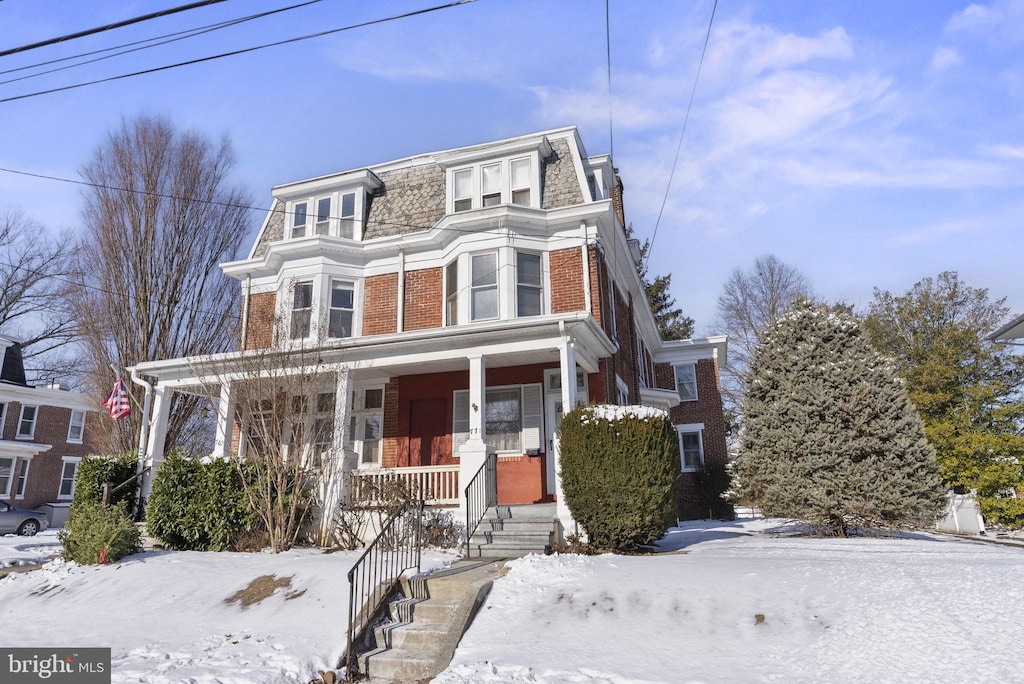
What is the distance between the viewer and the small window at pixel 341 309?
15.0m

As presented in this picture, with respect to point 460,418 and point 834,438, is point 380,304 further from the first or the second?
point 834,438

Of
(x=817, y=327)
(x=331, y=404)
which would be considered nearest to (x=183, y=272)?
(x=331, y=404)

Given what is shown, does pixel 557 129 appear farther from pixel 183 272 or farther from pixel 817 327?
pixel 183 272

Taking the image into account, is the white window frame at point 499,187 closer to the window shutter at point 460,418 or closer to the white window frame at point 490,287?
the white window frame at point 490,287

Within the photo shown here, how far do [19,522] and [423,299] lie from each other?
1739cm

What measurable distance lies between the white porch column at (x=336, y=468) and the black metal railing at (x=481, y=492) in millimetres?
2600

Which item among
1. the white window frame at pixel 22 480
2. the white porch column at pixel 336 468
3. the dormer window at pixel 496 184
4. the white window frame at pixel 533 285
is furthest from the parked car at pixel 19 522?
the white window frame at pixel 533 285

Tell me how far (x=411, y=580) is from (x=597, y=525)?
9.75 ft

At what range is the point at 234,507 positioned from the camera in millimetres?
10789

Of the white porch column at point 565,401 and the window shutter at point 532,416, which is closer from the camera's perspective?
the white porch column at point 565,401

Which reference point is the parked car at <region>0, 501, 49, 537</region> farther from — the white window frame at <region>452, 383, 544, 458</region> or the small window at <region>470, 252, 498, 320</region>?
the small window at <region>470, 252, 498, 320</region>

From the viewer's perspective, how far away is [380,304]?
15.3m

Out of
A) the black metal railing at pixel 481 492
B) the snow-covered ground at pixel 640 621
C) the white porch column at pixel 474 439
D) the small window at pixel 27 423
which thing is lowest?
the snow-covered ground at pixel 640 621

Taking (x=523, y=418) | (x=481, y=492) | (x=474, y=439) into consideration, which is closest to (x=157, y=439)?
(x=474, y=439)
